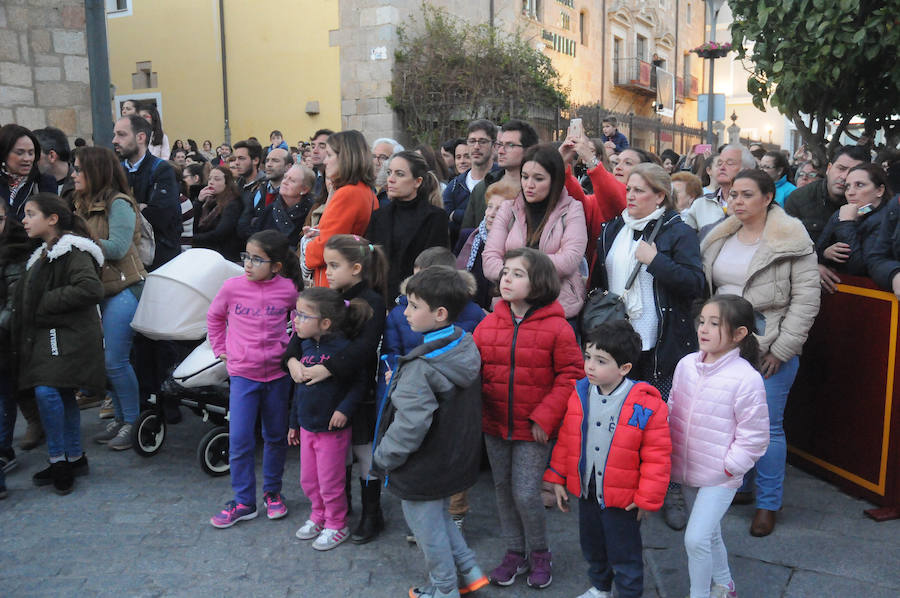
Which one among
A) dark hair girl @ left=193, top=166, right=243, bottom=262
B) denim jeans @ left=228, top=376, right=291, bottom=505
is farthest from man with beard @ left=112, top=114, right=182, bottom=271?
denim jeans @ left=228, top=376, right=291, bottom=505

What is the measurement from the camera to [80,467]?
4.98 m

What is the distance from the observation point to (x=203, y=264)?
17.0ft

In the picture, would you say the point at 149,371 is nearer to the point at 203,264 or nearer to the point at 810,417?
the point at 203,264

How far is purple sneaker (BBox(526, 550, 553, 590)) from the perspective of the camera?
3631 mm

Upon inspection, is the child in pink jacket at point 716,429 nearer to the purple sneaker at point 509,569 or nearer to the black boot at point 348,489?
the purple sneaker at point 509,569

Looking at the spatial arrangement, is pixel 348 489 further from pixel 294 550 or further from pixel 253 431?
pixel 253 431

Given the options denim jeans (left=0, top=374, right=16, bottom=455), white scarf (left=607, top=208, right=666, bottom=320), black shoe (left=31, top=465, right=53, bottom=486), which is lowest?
black shoe (left=31, top=465, right=53, bottom=486)

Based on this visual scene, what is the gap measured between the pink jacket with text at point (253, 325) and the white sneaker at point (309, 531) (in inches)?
32.9

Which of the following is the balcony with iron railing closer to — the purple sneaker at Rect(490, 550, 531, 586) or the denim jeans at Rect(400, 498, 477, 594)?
the purple sneaker at Rect(490, 550, 531, 586)

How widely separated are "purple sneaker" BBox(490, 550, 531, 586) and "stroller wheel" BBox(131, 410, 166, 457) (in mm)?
2810

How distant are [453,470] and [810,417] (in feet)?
9.01

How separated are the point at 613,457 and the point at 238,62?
17.1 metres

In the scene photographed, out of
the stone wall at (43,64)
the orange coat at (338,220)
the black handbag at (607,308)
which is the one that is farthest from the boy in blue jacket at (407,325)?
the stone wall at (43,64)

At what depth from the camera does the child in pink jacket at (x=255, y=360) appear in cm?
436
